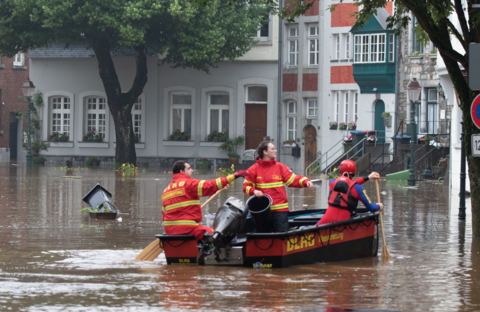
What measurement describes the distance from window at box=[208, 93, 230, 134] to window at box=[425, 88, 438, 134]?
14753 millimetres

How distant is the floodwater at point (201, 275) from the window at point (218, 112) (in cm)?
3660

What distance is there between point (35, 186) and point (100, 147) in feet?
85.4

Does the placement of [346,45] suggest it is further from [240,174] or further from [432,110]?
[240,174]

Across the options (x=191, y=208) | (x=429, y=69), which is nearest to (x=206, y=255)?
(x=191, y=208)

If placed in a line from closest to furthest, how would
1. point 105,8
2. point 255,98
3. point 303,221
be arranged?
point 303,221, point 105,8, point 255,98

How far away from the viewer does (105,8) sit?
56.3 metres

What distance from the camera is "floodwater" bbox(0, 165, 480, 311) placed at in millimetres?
14344

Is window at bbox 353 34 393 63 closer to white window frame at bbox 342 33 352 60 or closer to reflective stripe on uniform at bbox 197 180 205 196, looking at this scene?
white window frame at bbox 342 33 352 60

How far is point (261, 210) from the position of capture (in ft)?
59.5

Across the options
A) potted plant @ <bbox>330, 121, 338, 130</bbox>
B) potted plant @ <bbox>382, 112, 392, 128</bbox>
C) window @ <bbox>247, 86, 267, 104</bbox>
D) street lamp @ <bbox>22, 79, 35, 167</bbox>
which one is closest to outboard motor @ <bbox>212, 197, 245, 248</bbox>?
potted plant @ <bbox>382, 112, 392, 128</bbox>

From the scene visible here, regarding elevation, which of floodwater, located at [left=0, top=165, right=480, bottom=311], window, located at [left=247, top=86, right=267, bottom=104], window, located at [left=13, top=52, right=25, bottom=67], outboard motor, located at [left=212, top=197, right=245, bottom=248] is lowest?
floodwater, located at [left=0, top=165, right=480, bottom=311]

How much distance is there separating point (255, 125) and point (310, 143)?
3.76 meters

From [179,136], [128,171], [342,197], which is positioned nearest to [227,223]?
[342,197]

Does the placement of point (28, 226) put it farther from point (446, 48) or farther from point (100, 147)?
point (100, 147)
